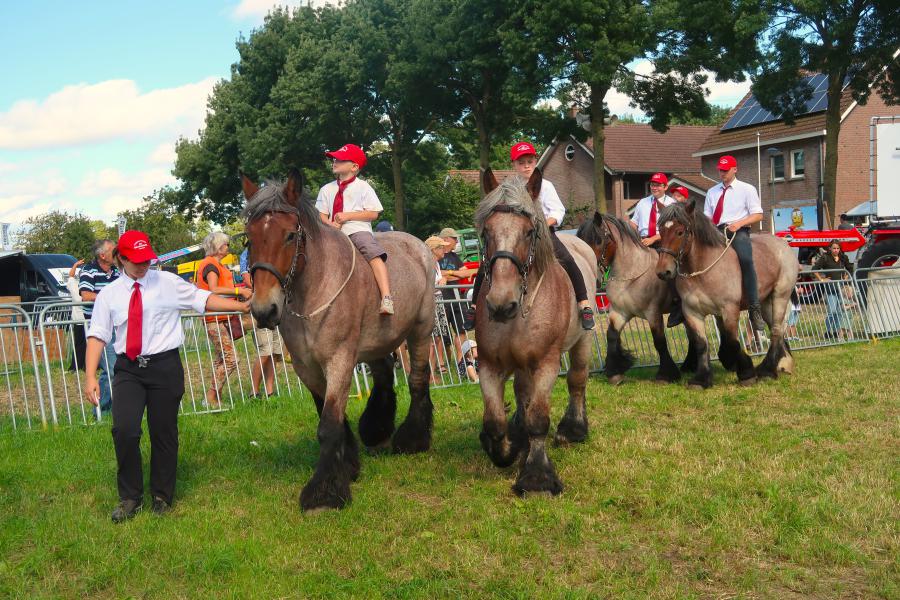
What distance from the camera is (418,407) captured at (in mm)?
7289

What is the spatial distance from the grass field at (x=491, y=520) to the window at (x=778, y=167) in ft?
111

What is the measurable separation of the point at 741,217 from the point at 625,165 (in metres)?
36.0

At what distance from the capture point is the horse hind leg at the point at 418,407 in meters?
7.20

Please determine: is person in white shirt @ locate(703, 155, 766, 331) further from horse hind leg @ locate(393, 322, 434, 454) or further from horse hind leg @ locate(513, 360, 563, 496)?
horse hind leg @ locate(513, 360, 563, 496)

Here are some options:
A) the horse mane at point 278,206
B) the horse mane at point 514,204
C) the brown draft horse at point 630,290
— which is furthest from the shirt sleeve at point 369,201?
the brown draft horse at point 630,290

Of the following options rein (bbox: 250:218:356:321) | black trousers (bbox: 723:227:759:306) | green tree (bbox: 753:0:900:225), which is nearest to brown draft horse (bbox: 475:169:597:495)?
rein (bbox: 250:218:356:321)

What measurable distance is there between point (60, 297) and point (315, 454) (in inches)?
516

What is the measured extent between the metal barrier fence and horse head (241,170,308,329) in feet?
12.4

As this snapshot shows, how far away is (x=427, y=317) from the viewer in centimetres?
757

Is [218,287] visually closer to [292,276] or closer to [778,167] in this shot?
[292,276]

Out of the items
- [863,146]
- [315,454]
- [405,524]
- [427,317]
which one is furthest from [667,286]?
[863,146]

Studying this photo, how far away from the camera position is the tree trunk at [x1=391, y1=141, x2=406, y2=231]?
38.0 metres

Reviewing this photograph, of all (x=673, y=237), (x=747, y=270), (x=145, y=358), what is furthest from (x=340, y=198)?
(x=747, y=270)

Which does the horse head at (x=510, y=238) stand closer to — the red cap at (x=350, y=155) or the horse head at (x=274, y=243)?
the horse head at (x=274, y=243)
